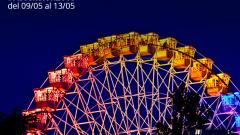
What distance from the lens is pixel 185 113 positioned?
23875mm

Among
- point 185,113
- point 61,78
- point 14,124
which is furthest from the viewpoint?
point 61,78

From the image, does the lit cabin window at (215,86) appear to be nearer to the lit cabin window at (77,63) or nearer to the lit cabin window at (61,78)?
the lit cabin window at (77,63)

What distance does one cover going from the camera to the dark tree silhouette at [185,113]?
23.7 metres

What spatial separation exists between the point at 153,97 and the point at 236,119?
470cm

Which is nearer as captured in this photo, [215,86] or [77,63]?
[215,86]

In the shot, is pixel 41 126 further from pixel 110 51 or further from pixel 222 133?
pixel 222 133

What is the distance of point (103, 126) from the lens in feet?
128

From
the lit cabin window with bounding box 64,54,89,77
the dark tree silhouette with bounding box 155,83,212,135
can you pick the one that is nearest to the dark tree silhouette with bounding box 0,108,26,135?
the dark tree silhouette with bounding box 155,83,212,135

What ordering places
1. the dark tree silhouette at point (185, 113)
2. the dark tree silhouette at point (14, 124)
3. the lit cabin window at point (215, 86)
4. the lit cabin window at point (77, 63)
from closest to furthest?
the dark tree silhouette at point (14, 124) → the dark tree silhouette at point (185, 113) → the lit cabin window at point (215, 86) → the lit cabin window at point (77, 63)

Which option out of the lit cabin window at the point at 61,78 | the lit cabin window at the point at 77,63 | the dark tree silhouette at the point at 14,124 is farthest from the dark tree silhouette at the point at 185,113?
the lit cabin window at the point at 61,78

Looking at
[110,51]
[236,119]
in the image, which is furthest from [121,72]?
[236,119]

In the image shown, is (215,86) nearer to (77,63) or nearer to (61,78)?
(77,63)

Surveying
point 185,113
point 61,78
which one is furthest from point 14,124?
point 61,78

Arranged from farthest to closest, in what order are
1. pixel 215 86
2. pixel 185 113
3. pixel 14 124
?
1. pixel 215 86
2. pixel 185 113
3. pixel 14 124
